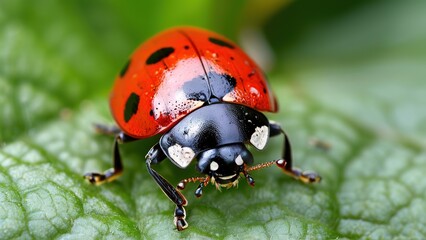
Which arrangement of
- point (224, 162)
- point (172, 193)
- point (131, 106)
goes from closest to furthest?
point (224, 162) → point (172, 193) → point (131, 106)

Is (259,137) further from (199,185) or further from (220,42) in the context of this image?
(220,42)

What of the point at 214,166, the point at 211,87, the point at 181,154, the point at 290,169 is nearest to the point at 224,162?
the point at 214,166

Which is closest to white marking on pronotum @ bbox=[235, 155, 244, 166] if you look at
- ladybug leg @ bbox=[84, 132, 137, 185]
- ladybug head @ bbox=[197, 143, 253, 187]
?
ladybug head @ bbox=[197, 143, 253, 187]

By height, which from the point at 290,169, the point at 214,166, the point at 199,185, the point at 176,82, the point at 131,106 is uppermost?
the point at 176,82

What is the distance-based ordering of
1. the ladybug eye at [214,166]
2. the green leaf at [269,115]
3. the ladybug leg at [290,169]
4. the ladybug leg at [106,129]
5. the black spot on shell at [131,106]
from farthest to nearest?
the ladybug leg at [106,129] < the ladybug leg at [290,169] < the black spot on shell at [131,106] < the green leaf at [269,115] < the ladybug eye at [214,166]

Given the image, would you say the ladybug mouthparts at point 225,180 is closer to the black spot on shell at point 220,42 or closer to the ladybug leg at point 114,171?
the ladybug leg at point 114,171

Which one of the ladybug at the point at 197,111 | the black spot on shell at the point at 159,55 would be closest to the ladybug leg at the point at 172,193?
the ladybug at the point at 197,111
